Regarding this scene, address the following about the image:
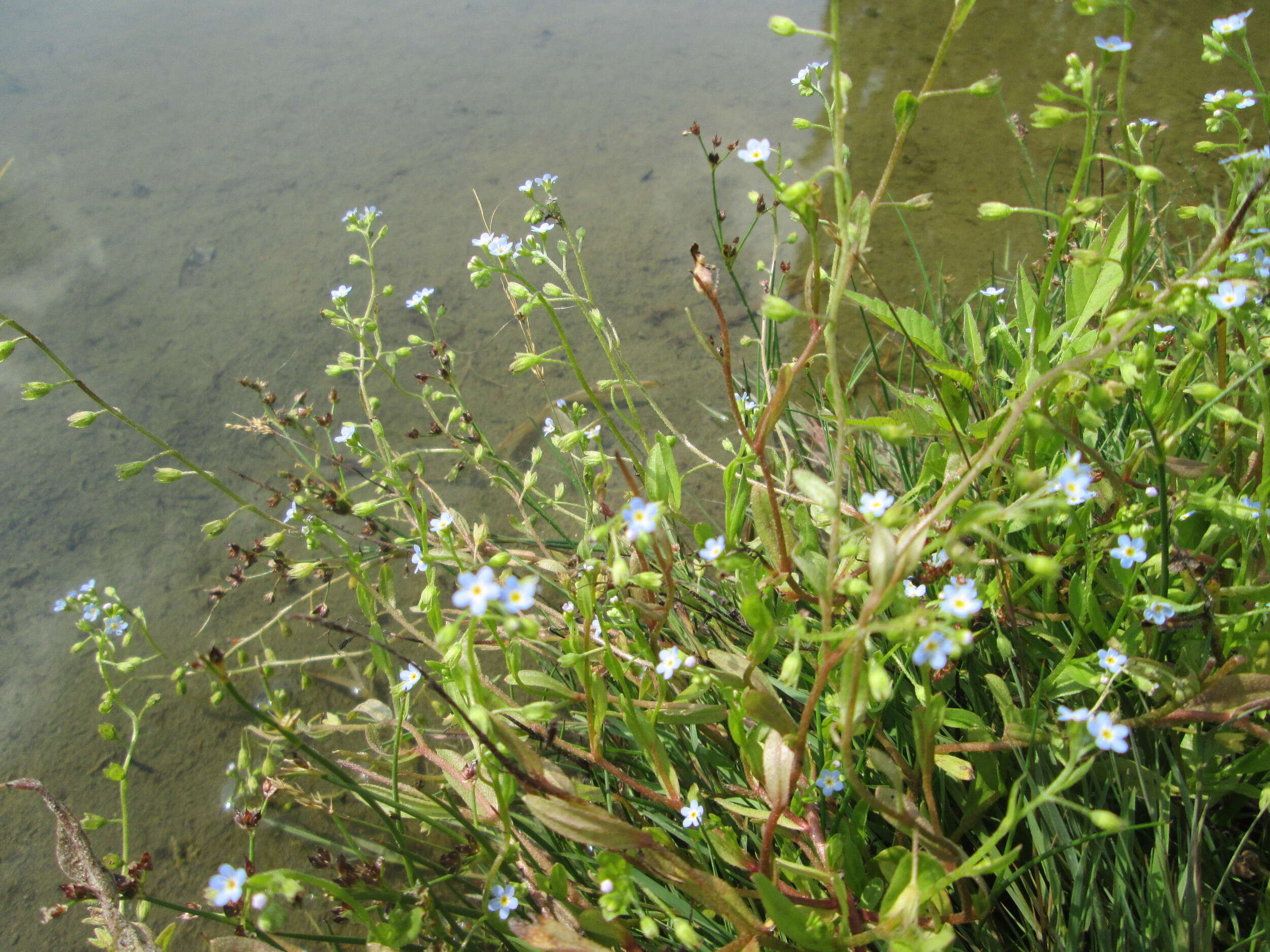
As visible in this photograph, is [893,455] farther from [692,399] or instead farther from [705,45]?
[705,45]

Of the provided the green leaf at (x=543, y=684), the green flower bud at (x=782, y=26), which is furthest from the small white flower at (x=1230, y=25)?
the green leaf at (x=543, y=684)

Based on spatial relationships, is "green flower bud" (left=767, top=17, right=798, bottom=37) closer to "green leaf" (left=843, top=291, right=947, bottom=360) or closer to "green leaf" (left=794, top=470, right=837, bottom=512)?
"green leaf" (left=843, top=291, right=947, bottom=360)

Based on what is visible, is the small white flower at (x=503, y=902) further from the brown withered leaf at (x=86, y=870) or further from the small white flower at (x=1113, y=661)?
the small white flower at (x=1113, y=661)

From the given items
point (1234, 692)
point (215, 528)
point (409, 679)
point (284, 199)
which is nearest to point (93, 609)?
point (215, 528)

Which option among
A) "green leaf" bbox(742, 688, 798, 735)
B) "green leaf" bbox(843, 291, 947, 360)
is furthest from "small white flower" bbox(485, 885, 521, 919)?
"green leaf" bbox(843, 291, 947, 360)

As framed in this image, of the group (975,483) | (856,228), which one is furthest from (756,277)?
(856,228)

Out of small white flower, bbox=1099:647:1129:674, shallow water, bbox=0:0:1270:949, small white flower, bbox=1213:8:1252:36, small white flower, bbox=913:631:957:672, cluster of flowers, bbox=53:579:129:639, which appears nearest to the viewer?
small white flower, bbox=913:631:957:672
